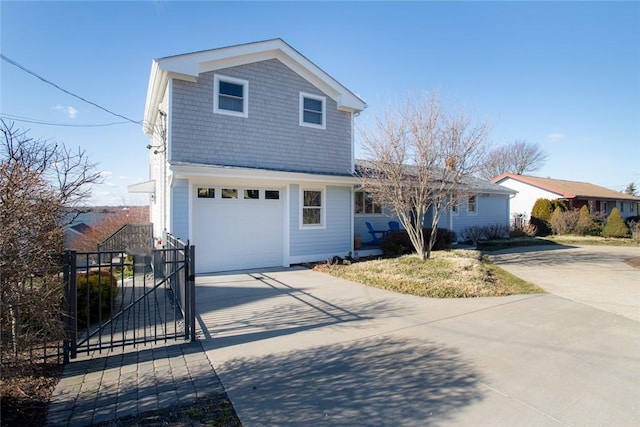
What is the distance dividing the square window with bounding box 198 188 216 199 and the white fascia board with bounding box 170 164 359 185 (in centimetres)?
74

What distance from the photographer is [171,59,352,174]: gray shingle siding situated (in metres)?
9.63

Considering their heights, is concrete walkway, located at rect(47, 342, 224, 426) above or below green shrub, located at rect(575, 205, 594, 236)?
below

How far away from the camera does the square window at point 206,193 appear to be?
32.0 ft

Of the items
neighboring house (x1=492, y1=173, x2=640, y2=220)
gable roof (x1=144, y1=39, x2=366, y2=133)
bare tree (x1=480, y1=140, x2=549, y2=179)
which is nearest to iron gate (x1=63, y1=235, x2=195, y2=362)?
gable roof (x1=144, y1=39, x2=366, y2=133)

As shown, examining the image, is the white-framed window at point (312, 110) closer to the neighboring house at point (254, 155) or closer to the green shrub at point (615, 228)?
the neighboring house at point (254, 155)

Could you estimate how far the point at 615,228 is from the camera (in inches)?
864

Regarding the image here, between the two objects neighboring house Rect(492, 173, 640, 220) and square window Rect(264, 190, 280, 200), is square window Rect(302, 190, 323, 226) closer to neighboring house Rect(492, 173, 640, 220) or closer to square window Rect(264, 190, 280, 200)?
square window Rect(264, 190, 280, 200)

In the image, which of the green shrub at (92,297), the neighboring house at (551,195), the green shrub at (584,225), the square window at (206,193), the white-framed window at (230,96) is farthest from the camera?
the neighboring house at (551,195)

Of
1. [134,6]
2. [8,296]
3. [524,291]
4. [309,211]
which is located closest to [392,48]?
[309,211]

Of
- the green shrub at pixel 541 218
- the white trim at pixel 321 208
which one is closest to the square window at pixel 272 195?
the white trim at pixel 321 208

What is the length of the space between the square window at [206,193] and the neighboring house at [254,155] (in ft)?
0.09

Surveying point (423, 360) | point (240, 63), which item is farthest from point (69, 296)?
point (240, 63)

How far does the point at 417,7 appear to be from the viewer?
1071 centimetres

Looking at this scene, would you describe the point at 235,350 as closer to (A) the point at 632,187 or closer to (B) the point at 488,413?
(B) the point at 488,413
